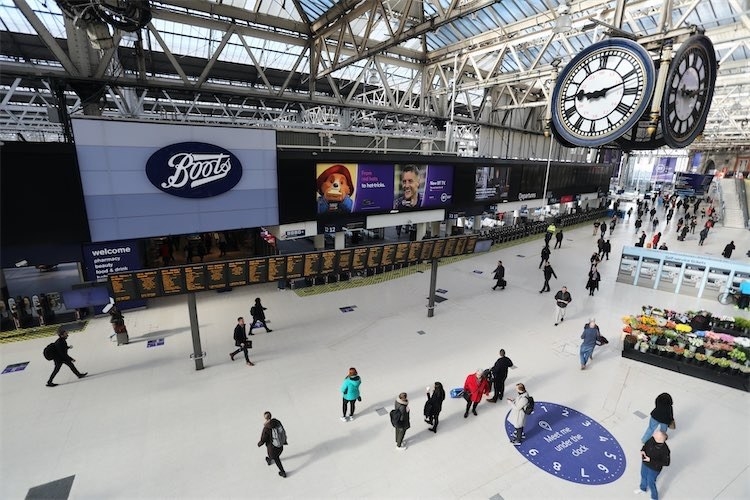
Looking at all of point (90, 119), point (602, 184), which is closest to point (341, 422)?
point (90, 119)

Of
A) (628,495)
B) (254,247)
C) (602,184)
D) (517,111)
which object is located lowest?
(628,495)

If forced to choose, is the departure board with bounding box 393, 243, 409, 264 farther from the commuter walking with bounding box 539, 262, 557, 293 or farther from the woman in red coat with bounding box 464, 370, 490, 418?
the commuter walking with bounding box 539, 262, 557, 293

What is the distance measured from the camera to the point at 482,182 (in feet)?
67.6

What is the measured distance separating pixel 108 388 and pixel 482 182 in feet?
62.4

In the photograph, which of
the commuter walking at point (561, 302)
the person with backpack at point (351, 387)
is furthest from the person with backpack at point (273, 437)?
the commuter walking at point (561, 302)

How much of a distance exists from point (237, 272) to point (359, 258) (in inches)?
142

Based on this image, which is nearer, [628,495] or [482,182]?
[628,495]

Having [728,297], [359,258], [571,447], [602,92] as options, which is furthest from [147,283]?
[728,297]

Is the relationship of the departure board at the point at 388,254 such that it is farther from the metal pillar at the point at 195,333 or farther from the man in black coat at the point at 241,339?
the metal pillar at the point at 195,333

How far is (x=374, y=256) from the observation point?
37.0 ft

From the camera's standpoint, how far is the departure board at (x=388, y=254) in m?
11.4

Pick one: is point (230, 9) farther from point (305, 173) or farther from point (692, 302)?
point (692, 302)

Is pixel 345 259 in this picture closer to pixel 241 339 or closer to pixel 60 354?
pixel 241 339

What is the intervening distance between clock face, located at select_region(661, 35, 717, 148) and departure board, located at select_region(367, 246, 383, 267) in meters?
7.40
